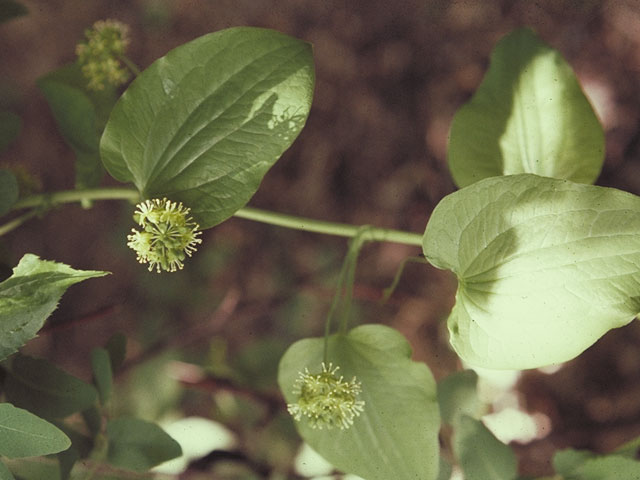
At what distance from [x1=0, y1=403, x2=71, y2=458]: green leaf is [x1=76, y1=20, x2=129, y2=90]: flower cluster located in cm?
66

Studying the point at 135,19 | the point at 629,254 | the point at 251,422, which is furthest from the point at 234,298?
the point at 629,254

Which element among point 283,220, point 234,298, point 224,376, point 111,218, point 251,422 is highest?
point 283,220

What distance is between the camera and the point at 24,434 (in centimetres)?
81

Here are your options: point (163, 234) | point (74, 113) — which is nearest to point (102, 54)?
point (74, 113)

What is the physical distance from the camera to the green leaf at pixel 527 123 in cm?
114

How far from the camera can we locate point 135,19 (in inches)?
71.5

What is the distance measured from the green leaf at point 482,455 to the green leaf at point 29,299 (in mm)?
706

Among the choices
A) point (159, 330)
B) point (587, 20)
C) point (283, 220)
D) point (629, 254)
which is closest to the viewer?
point (629, 254)

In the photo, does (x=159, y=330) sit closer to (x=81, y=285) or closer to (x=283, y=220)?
(x=81, y=285)

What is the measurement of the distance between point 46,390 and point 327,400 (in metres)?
0.48

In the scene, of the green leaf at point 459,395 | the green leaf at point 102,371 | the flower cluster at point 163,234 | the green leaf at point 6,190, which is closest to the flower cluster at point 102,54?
the green leaf at point 6,190

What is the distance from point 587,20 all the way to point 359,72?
0.63 metres

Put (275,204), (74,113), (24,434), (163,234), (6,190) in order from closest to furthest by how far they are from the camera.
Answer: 1. (24,434)
2. (163,234)
3. (6,190)
4. (74,113)
5. (275,204)

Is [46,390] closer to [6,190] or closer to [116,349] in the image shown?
[116,349]
